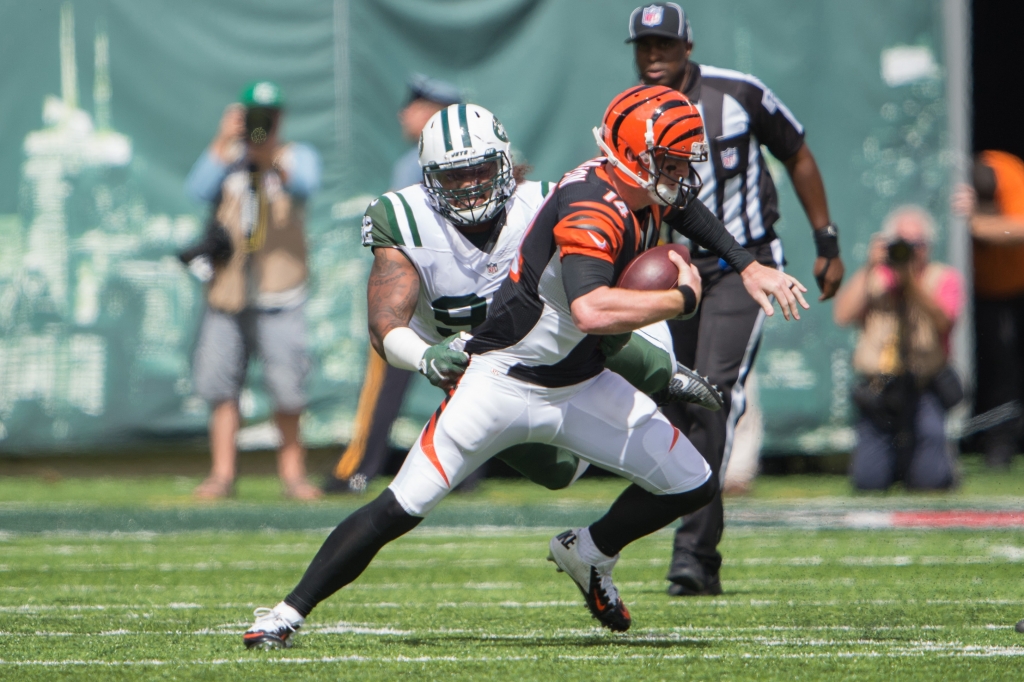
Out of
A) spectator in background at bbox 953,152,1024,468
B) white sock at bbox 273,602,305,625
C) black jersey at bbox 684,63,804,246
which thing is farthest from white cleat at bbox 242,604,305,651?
spectator in background at bbox 953,152,1024,468

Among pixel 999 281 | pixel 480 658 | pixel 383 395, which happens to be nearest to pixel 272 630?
pixel 480 658

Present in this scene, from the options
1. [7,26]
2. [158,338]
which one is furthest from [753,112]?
[7,26]

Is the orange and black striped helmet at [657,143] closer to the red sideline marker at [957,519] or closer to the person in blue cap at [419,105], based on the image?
the red sideline marker at [957,519]

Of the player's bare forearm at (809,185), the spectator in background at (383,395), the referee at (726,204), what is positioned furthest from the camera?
the spectator in background at (383,395)

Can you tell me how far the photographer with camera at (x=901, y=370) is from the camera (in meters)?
8.99

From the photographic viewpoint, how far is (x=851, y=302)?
30.5 ft

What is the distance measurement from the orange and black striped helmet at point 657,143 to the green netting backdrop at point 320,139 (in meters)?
5.64

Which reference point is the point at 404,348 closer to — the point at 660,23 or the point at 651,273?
the point at 651,273

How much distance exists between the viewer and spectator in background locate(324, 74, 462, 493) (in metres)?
8.54

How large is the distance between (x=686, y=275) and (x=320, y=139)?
252 inches

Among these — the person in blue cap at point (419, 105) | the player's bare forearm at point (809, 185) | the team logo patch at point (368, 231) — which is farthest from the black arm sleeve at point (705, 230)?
the person in blue cap at point (419, 105)

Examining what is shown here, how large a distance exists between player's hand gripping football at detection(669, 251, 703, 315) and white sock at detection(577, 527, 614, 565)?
0.93 metres

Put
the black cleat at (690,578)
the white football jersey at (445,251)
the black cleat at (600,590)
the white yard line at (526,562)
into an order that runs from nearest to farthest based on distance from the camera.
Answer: the black cleat at (600,590) → the white football jersey at (445,251) → the black cleat at (690,578) → the white yard line at (526,562)

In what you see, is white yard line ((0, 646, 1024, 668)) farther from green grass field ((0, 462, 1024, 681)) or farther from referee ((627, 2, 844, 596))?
referee ((627, 2, 844, 596))
